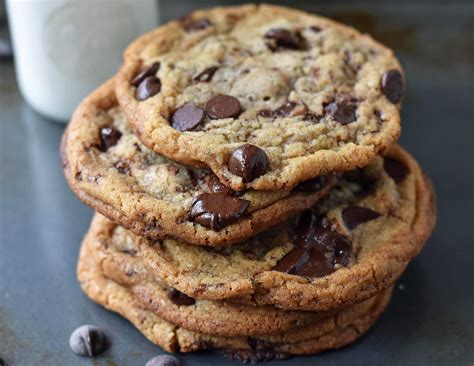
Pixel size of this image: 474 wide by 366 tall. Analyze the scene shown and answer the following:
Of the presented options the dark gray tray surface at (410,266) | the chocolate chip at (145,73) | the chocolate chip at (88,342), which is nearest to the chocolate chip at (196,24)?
the chocolate chip at (145,73)

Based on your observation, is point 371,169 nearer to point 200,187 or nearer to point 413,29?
point 200,187

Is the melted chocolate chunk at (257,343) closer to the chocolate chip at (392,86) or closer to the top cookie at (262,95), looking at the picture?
the top cookie at (262,95)

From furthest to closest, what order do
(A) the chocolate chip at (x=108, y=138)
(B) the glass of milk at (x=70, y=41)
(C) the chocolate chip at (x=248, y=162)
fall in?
1. (B) the glass of milk at (x=70, y=41)
2. (A) the chocolate chip at (x=108, y=138)
3. (C) the chocolate chip at (x=248, y=162)

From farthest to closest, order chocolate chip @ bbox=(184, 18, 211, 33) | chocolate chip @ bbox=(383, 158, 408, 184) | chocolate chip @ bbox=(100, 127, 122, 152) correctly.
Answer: chocolate chip @ bbox=(184, 18, 211, 33), chocolate chip @ bbox=(383, 158, 408, 184), chocolate chip @ bbox=(100, 127, 122, 152)

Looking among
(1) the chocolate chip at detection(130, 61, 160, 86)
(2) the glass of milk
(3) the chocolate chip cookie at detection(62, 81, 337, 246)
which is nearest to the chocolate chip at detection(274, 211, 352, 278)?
(3) the chocolate chip cookie at detection(62, 81, 337, 246)

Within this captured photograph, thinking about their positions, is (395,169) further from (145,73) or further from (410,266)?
(145,73)

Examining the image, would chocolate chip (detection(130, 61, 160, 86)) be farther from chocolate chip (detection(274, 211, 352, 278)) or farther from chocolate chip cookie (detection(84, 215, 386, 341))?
chocolate chip (detection(274, 211, 352, 278))
